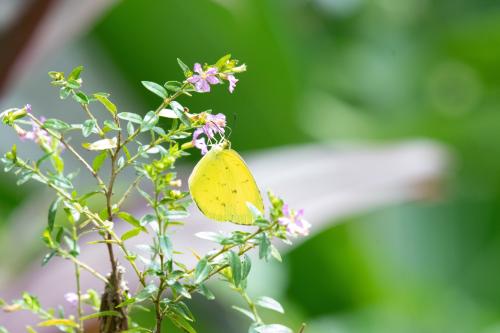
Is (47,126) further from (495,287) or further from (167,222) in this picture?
(495,287)

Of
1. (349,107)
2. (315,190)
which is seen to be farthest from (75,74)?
(349,107)

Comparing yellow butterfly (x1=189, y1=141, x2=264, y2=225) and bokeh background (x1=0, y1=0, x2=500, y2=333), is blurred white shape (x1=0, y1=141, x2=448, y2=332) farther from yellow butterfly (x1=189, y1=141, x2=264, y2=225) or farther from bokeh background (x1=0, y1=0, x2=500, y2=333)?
yellow butterfly (x1=189, y1=141, x2=264, y2=225)

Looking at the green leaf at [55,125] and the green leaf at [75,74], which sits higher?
the green leaf at [75,74]

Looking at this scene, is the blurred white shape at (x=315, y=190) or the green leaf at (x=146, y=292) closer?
the green leaf at (x=146, y=292)

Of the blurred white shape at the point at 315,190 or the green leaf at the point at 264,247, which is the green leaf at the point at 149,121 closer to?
the green leaf at the point at 264,247

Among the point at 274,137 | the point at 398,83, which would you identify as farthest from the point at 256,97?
the point at 398,83

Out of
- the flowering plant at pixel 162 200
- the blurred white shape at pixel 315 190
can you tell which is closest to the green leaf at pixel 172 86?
the flowering plant at pixel 162 200
